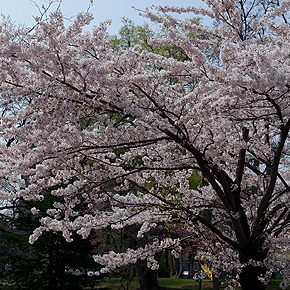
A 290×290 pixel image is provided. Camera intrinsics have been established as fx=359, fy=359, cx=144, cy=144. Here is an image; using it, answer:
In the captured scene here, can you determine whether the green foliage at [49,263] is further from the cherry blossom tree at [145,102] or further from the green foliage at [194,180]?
the green foliage at [194,180]

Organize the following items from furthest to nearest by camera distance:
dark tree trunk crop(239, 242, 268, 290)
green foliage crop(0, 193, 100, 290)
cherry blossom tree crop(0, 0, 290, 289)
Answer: green foliage crop(0, 193, 100, 290)
dark tree trunk crop(239, 242, 268, 290)
cherry blossom tree crop(0, 0, 290, 289)

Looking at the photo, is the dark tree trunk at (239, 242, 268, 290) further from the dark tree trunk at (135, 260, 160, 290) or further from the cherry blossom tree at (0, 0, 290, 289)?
the dark tree trunk at (135, 260, 160, 290)

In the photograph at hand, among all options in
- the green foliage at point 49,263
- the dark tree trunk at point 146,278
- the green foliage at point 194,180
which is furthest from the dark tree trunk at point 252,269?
the green foliage at point 194,180

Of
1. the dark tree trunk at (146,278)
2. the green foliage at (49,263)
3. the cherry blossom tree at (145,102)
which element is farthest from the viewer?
the dark tree trunk at (146,278)

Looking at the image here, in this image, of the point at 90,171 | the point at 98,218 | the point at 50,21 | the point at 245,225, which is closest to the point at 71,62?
the point at 50,21

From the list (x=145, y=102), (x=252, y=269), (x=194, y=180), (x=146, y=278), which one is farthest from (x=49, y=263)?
(x=194, y=180)

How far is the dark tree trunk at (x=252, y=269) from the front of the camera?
208 inches

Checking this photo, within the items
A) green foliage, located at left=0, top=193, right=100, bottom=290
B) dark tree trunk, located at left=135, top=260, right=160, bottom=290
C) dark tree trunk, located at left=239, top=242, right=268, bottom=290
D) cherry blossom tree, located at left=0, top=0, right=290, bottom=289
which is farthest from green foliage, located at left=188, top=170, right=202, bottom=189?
dark tree trunk, located at left=239, top=242, right=268, bottom=290

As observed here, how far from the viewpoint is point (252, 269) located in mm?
5281

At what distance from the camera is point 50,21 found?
3594mm

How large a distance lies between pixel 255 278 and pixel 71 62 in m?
4.02

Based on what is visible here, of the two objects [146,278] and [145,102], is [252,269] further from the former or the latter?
[146,278]

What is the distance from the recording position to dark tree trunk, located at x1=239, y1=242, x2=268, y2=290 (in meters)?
5.28

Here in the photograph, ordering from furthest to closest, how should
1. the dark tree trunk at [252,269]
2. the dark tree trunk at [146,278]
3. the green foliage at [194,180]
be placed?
the green foliage at [194,180] < the dark tree trunk at [146,278] < the dark tree trunk at [252,269]
